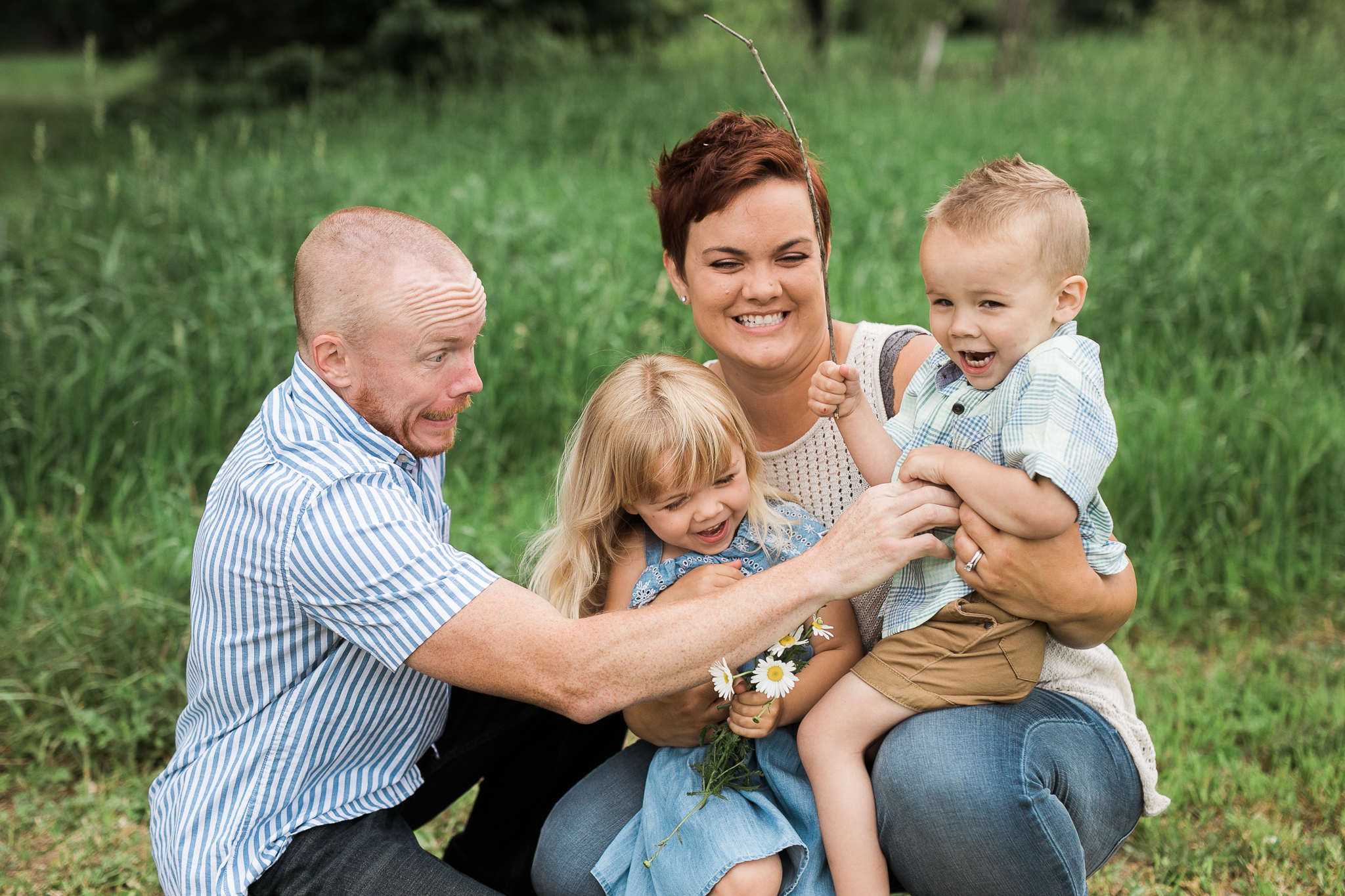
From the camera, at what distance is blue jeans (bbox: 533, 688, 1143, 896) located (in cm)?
196

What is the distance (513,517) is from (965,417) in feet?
8.84

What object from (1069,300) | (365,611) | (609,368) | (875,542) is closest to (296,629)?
(365,611)

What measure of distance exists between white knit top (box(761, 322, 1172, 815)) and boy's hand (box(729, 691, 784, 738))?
0.41 meters

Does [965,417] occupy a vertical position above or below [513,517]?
above

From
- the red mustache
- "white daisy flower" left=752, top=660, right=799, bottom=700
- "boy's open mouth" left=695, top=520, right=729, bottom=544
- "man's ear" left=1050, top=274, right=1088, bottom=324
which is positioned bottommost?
"white daisy flower" left=752, top=660, right=799, bottom=700

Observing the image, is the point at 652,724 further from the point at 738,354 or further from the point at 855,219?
the point at 855,219

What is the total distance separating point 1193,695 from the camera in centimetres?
374

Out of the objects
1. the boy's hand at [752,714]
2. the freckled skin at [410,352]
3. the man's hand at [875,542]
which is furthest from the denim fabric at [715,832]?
the freckled skin at [410,352]

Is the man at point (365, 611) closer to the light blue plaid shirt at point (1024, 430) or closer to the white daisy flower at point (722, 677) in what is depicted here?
the white daisy flower at point (722, 677)

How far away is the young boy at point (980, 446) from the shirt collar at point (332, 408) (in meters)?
0.92

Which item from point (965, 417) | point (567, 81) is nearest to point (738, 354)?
point (965, 417)

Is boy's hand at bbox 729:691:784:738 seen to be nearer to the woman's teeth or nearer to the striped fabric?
the striped fabric

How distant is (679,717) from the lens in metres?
2.29

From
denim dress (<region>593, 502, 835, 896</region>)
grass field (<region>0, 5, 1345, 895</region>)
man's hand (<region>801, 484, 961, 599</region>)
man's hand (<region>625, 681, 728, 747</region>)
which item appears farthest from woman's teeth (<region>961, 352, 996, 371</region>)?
grass field (<region>0, 5, 1345, 895</region>)
